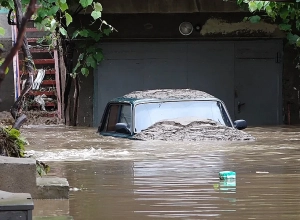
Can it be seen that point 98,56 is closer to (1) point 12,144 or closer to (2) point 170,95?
(2) point 170,95

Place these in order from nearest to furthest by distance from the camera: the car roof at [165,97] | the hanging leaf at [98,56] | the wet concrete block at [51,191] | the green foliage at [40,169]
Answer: the wet concrete block at [51,191] < the green foliage at [40,169] < the car roof at [165,97] < the hanging leaf at [98,56]

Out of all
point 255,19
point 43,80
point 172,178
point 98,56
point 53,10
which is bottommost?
point 172,178

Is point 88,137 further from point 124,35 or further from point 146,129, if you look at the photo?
point 124,35

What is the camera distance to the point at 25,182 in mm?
6480

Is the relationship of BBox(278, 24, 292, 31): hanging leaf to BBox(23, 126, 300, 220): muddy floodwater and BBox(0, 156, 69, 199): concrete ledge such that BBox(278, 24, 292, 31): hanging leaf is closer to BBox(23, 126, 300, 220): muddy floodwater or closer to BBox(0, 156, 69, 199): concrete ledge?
BBox(23, 126, 300, 220): muddy floodwater

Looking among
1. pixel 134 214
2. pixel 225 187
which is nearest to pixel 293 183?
pixel 225 187

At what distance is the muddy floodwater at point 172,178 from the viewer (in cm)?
609

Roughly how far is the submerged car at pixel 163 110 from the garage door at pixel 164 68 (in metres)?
6.48

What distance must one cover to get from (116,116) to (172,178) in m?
4.89

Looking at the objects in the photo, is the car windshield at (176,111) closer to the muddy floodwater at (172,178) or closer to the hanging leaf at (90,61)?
the muddy floodwater at (172,178)

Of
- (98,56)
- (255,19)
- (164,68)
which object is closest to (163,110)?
(255,19)

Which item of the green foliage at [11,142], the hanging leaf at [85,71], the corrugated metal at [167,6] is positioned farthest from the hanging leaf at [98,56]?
the green foliage at [11,142]

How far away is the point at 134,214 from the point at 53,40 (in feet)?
41.3

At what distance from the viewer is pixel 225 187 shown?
7.31m
